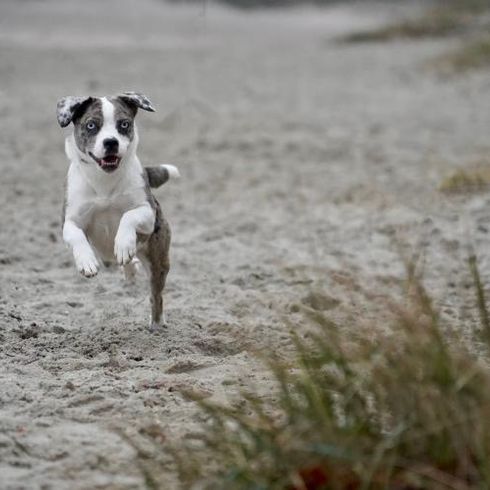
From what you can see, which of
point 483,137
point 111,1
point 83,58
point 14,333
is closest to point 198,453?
point 14,333

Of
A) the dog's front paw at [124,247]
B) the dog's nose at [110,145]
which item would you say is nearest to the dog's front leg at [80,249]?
the dog's front paw at [124,247]

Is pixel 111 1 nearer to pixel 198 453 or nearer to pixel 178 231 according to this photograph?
pixel 178 231

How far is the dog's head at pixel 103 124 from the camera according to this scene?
483 centimetres

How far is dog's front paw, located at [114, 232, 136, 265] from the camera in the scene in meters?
4.83

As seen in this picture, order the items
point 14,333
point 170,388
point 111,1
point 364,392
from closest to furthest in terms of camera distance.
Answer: point 364,392 → point 170,388 → point 14,333 → point 111,1

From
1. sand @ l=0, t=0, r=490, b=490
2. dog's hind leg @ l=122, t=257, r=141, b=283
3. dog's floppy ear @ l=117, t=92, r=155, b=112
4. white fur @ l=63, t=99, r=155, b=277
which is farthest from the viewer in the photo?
dog's hind leg @ l=122, t=257, r=141, b=283

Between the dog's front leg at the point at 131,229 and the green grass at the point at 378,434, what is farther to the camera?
the dog's front leg at the point at 131,229

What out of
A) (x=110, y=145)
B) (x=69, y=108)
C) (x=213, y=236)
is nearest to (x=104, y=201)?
(x=110, y=145)

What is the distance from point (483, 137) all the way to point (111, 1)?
99.1ft

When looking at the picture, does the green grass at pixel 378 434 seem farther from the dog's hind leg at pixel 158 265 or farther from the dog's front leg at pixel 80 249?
the dog's hind leg at pixel 158 265

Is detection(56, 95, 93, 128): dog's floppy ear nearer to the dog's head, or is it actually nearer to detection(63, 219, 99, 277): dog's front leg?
the dog's head

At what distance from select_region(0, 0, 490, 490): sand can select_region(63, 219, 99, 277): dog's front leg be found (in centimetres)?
42

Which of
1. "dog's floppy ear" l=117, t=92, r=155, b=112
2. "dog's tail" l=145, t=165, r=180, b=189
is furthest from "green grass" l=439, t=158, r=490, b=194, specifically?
"dog's floppy ear" l=117, t=92, r=155, b=112

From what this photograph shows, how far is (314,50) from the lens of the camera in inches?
1045
